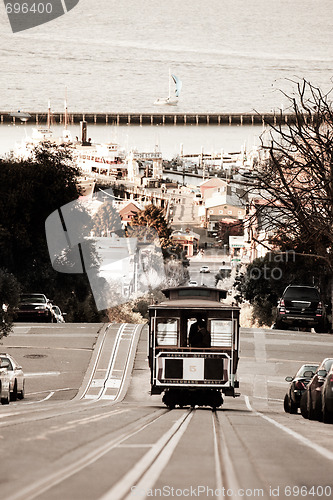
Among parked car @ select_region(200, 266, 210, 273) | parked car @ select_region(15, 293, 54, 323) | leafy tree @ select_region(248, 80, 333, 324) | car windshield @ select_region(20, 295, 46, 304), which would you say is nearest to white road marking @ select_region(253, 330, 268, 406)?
leafy tree @ select_region(248, 80, 333, 324)

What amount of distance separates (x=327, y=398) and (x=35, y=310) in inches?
1105

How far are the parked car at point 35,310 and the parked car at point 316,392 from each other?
25.5 m

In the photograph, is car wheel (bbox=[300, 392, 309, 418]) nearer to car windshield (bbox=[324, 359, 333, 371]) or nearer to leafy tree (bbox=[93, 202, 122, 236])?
car windshield (bbox=[324, 359, 333, 371])

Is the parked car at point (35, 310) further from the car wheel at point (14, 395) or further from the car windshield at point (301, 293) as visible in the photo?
the car wheel at point (14, 395)

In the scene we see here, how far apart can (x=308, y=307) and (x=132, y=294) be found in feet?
144

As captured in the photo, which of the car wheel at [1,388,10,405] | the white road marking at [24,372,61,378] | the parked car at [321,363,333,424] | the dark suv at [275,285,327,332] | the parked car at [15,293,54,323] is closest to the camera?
the parked car at [321,363,333,424]

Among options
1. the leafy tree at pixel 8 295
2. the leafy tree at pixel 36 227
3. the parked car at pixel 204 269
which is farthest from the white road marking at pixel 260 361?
the parked car at pixel 204 269

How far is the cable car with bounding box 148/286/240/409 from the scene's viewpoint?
769 inches

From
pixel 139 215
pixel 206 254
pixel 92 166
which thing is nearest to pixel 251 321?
pixel 139 215

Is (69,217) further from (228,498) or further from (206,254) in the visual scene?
(206,254)

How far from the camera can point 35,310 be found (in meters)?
41.4

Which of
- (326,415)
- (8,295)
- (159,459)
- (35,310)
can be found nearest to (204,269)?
(35,310)

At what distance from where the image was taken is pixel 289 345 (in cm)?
3422

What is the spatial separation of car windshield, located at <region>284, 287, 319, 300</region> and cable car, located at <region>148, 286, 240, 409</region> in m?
16.9
